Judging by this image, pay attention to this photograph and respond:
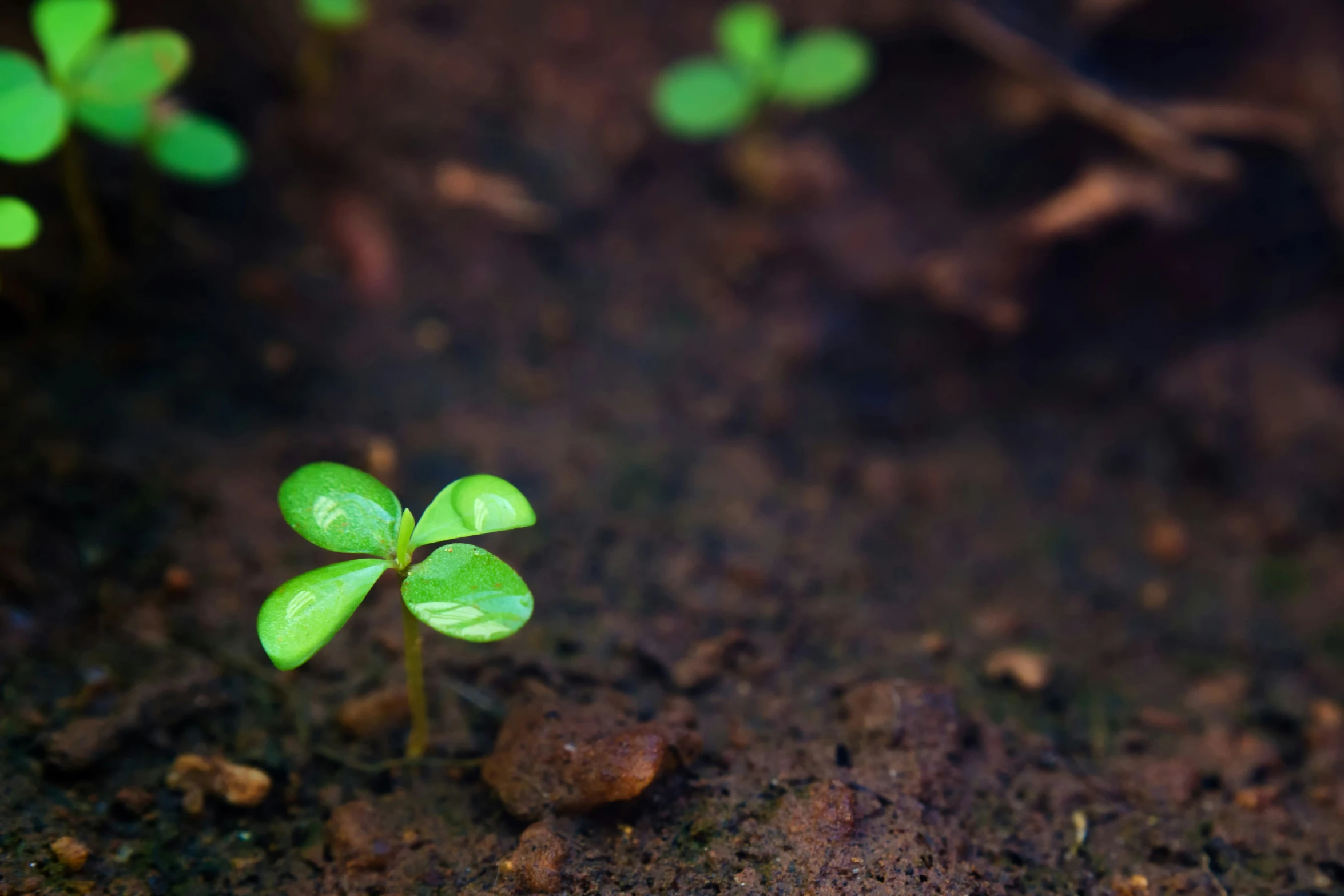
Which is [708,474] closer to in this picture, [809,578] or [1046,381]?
[809,578]

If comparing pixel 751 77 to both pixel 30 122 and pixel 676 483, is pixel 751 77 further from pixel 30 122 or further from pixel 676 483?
pixel 30 122

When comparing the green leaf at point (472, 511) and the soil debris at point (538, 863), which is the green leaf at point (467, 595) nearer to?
the green leaf at point (472, 511)

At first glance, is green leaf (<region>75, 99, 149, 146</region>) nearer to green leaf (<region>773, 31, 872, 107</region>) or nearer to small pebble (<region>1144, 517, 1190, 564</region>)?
green leaf (<region>773, 31, 872, 107</region>)

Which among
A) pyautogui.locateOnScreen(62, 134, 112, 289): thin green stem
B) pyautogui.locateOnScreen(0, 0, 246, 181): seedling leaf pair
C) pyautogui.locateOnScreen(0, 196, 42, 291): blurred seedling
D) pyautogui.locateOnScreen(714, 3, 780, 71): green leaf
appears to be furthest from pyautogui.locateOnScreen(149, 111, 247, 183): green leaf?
pyautogui.locateOnScreen(714, 3, 780, 71): green leaf

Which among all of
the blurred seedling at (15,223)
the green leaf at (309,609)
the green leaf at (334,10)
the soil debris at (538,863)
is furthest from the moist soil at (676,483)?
the blurred seedling at (15,223)

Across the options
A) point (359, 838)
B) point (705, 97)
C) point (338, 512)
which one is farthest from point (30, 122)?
point (705, 97)
